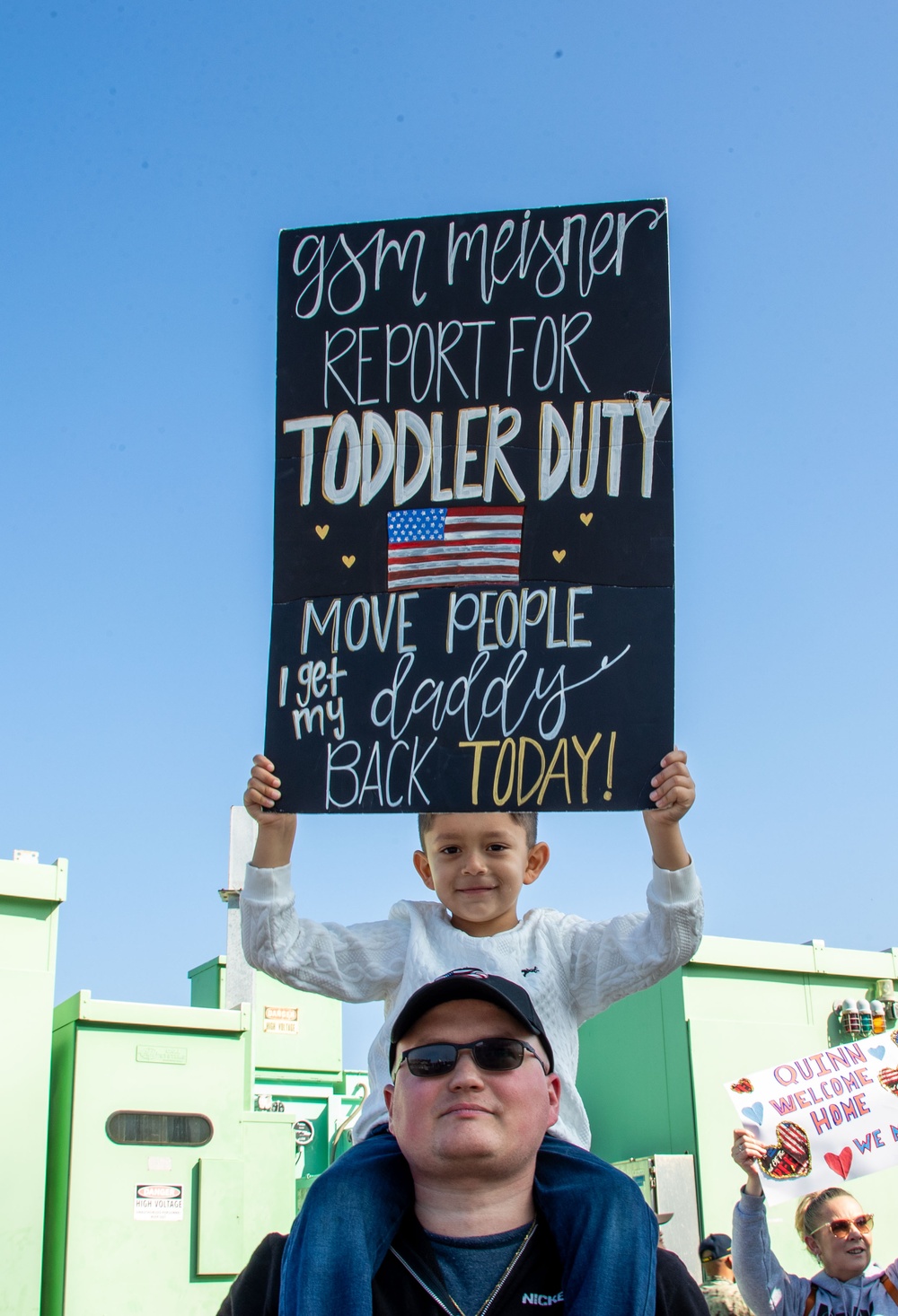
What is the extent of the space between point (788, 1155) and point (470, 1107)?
4.39 metres

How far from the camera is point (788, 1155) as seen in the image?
6.14 m

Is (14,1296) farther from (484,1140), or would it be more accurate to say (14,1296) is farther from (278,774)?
(484,1140)

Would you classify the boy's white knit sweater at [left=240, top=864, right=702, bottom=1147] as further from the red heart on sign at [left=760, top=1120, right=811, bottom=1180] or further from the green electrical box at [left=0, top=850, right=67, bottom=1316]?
the green electrical box at [left=0, top=850, right=67, bottom=1316]

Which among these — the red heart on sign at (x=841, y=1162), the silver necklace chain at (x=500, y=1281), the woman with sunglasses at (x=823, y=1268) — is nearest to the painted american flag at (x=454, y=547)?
the silver necklace chain at (x=500, y=1281)

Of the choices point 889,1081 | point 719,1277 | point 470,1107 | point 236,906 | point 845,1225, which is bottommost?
point 719,1277

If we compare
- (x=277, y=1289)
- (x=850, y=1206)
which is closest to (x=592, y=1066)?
(x=850, y=1206)

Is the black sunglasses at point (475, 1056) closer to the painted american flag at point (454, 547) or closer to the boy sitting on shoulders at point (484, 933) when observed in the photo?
the boy sitting on shoulders at point (484, 933)

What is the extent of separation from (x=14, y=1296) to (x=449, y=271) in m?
9.68

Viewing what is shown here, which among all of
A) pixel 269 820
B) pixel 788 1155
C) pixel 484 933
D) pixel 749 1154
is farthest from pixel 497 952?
pixel 788 1155

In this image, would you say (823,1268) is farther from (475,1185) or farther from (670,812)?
(475,1185)

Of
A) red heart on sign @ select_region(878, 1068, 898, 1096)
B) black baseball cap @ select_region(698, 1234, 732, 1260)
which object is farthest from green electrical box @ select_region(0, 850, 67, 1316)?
red heart on sign @ select_region(878, 1068, 898, 1096)

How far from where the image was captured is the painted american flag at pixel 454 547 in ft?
12.2

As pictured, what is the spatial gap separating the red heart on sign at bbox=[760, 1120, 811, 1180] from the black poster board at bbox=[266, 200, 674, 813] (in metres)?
3.41

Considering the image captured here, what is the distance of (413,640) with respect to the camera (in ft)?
12.2
